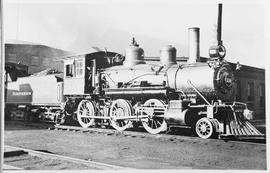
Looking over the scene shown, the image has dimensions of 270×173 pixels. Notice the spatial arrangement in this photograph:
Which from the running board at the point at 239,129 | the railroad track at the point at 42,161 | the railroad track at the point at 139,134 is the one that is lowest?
the railroad track at the point at 42,161

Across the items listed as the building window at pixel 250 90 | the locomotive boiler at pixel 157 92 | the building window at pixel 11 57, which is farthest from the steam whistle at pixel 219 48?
the building window at pixel 11 57

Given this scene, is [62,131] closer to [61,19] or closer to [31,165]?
[31,165]

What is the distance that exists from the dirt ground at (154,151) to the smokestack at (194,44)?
1044 millimetres

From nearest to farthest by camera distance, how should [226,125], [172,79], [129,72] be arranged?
[226,125], [172,79], [129,72]

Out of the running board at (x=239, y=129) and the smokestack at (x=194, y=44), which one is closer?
the running board at (x=239, y=129)

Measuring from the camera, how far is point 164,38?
3.78 metres

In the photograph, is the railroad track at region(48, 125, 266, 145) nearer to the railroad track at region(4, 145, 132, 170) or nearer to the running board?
the running board

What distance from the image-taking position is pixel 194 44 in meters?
3.81

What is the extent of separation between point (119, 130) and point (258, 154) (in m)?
1.82

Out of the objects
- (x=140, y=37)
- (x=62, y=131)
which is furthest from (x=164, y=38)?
(x=62, y=131)

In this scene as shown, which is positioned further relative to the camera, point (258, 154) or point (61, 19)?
point (61, 19)

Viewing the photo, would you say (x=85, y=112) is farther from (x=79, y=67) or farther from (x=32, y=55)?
(x=32, y=55)

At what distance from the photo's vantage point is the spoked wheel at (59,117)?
16.3 ft

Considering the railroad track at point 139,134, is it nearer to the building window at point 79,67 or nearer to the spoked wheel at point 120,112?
the spoked wheel at point 120,112
